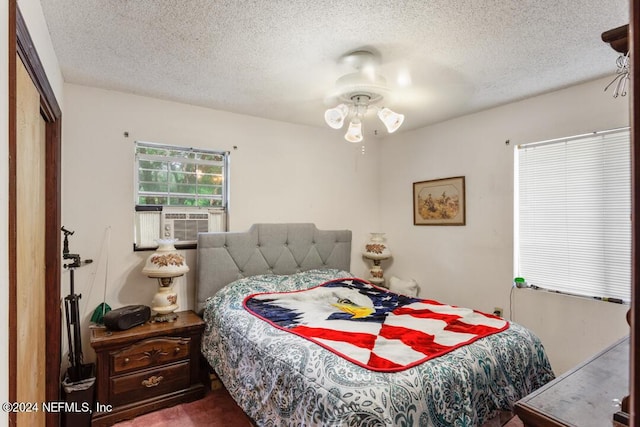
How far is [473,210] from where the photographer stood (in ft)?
10.8

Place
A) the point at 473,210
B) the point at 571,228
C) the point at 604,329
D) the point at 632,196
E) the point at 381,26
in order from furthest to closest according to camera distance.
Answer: the point at 473,210
the point at 571,228
the point at 604,329
the point at 381,26
the point at 632,196

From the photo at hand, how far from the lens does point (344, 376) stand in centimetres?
146

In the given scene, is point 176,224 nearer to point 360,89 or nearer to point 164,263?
point 164,263

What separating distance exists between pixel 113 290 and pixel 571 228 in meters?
3.71

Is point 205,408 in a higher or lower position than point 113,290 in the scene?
lower

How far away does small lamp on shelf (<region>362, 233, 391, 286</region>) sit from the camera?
12.8 ft

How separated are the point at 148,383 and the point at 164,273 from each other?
2.58 ft

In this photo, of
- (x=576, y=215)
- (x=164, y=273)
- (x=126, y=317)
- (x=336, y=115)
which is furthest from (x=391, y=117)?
(x=126, y=317)

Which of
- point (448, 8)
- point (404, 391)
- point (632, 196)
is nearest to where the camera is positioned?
point (632, 196)

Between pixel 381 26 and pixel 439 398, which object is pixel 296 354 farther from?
pixel 381 26

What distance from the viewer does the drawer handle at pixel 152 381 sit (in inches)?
94.7

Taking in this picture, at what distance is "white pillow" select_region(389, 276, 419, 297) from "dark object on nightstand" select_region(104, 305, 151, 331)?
2518 mm

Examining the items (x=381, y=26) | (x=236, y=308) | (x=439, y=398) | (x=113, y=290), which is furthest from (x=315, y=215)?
(x=439, y=398)

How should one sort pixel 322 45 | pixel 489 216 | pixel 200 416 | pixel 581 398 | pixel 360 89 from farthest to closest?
pixel 489 216 → pixel 200 416 → pixel 360 89 → pixel 322 45 → pixel 581 398
